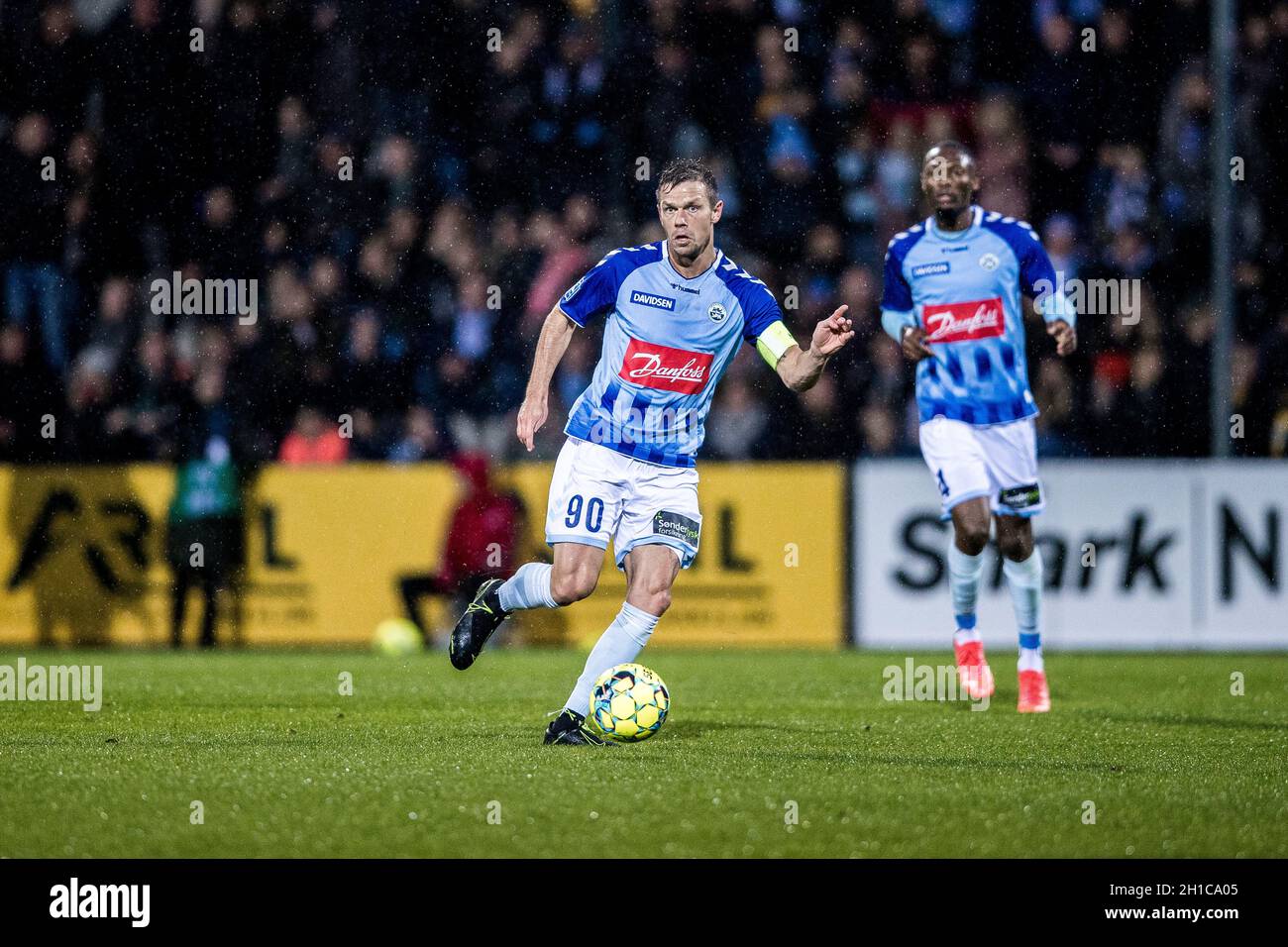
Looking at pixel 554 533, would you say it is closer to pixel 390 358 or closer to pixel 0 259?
pixel 390 358

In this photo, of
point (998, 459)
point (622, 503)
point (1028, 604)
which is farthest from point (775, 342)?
point (1028, 604)

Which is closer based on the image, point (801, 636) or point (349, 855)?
point (349, 855)

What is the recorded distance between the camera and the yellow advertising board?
13.7 meters

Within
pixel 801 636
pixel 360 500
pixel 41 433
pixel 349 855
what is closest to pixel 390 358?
pixel 360 500

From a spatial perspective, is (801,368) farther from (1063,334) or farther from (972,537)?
(972,537)

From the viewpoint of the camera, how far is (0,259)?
14.6 metres

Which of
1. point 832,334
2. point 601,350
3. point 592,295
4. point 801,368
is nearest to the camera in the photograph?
point 832,334

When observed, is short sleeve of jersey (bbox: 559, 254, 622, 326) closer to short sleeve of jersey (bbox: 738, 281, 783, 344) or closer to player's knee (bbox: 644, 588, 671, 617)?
short sleeve of jersey (bbox: 738, 281, 783, 344)

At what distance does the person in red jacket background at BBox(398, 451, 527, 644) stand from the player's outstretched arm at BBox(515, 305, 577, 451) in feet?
19.5

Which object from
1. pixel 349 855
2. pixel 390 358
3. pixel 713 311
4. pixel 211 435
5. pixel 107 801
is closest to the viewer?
pixel 349 855

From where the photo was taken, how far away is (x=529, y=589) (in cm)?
786

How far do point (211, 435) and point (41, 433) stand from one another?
1.52m

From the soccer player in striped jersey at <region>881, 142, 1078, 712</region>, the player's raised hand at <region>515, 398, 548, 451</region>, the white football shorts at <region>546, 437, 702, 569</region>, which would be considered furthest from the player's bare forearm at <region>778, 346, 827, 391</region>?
the soccer player in striped jersey at <region>881, 142, 1078, 712</region>

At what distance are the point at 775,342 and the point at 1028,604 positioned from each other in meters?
2.46
